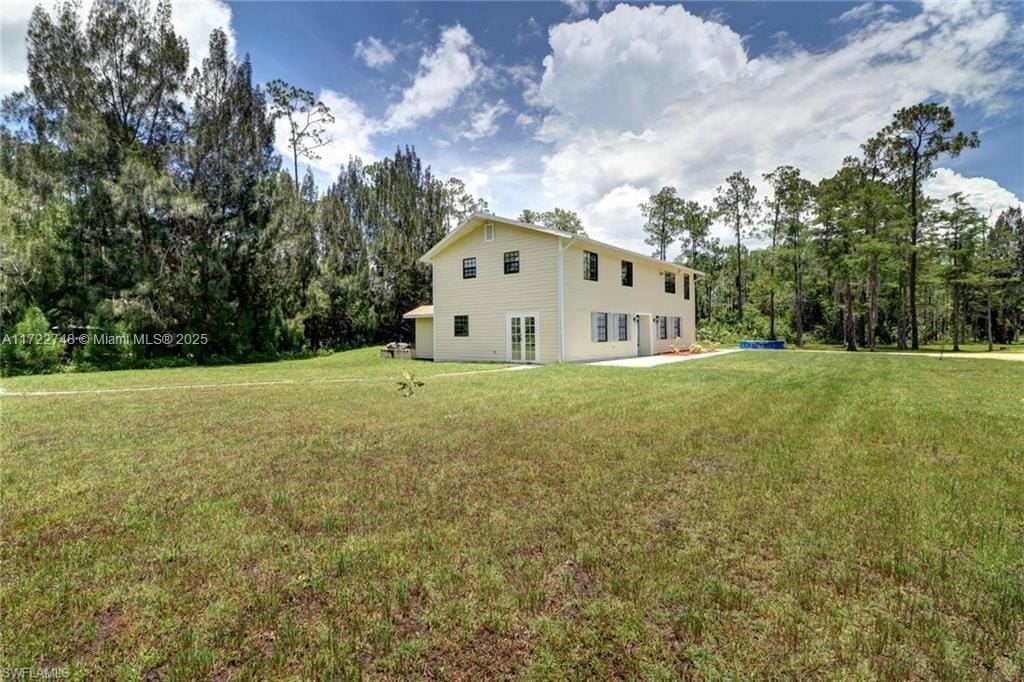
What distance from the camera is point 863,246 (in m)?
24.0

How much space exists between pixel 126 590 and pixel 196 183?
74.0 ft

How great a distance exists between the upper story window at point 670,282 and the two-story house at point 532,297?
2249 mm

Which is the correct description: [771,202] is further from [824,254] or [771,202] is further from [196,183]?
[196,183]

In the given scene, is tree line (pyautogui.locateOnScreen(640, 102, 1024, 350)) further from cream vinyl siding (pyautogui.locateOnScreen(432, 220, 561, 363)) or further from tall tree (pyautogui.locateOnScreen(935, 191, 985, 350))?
cream vinyl siding (pyautogui.locateOnScreen(432, 220, 561, 363))

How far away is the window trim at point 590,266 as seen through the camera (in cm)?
1766

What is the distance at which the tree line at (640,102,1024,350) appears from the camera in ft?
83.0

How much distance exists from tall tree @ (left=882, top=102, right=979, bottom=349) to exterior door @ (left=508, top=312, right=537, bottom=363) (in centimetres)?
2250

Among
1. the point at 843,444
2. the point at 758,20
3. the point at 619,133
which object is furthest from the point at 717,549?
the point at 619,133

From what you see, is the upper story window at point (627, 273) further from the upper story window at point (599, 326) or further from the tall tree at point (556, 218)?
the tall tree at point (556, 218)

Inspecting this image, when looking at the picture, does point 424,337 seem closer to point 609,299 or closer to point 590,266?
point 590,266

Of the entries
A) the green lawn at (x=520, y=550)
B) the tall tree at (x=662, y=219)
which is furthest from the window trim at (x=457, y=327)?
the tall tree at (x=662, y=219)

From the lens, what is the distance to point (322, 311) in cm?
2656

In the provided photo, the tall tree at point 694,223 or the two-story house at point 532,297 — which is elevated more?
the tall tree at point 694,223

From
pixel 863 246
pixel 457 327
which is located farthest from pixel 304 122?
A: pixel 863 246
